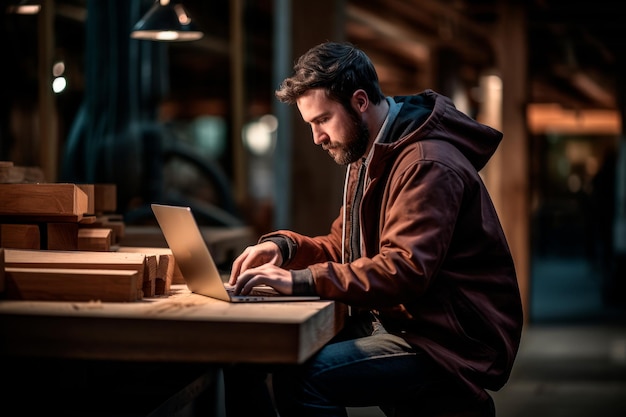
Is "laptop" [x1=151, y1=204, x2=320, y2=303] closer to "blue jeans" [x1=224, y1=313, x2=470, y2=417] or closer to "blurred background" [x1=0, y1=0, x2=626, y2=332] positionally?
"blue jeans" [x1=224, y1=313, x2=470, y2=417]

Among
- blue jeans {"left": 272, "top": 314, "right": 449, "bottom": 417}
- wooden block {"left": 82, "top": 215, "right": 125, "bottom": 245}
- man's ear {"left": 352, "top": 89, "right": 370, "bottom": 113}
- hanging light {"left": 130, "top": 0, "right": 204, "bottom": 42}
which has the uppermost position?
hanging light {"left": 130, "top": 0, "right": 204, "bottom": 42}

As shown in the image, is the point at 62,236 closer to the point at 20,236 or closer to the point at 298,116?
the point at 20,236

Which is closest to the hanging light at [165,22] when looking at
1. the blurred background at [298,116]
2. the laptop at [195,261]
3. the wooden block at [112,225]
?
the blurred background at [298,116]

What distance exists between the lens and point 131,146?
243 inches

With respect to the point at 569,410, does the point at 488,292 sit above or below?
above

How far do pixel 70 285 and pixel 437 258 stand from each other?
106cm

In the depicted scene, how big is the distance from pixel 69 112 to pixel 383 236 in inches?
304

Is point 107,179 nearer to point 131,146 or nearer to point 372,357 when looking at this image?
point 131,146

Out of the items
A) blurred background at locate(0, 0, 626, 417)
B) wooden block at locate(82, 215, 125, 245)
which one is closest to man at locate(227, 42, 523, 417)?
wooden block at locate(82, 215, 125, 245)

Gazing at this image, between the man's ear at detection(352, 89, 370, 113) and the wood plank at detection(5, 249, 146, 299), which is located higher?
the man's ear at detection(352, 89, 370, 113)

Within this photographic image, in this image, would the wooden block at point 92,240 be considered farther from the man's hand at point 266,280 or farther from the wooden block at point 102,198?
the man's hand at point 266,280

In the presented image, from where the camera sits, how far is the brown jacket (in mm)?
2936

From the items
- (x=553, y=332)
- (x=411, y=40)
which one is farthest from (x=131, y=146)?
(x=411, y=40)

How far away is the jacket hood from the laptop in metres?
0.66
